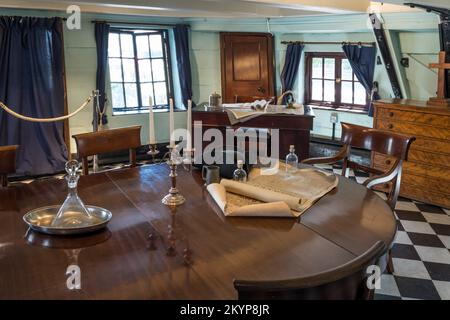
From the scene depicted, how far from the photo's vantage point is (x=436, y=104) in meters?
4.28

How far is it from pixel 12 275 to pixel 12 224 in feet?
1.56

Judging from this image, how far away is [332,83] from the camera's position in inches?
261

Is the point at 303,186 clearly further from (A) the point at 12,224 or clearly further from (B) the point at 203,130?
(B) the point at 203,130

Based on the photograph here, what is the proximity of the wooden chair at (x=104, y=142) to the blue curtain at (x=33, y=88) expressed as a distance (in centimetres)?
302

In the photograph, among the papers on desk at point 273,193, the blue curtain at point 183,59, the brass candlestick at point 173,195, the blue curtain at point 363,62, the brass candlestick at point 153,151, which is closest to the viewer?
the papers on desk at point 273,193

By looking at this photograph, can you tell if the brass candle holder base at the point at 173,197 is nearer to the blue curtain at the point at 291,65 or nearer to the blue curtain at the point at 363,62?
the blue curtain at the point at 363,62

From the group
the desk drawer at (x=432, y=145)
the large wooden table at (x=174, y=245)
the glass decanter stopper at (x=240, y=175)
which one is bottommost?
the desk drawer at (x=432, y=145)

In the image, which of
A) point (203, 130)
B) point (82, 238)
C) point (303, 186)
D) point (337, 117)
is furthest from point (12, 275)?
point (337, 117)

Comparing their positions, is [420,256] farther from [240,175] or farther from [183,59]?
[183,59]

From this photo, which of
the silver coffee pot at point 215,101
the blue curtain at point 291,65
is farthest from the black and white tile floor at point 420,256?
the blue curtain at point 291,65

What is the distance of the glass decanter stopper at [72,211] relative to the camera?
1.80 meters

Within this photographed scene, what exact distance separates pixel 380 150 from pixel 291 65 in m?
4.22

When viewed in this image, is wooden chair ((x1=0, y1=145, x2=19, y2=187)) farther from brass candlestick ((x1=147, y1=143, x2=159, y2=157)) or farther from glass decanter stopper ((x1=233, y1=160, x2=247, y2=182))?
glass decanter stopper ((x1=233, y1=160, x2=247, y2=182))

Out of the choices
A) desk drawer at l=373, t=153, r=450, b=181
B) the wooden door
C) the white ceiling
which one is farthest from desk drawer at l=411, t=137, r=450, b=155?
the wooden door
